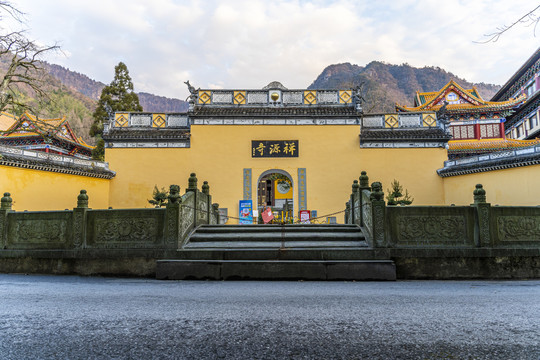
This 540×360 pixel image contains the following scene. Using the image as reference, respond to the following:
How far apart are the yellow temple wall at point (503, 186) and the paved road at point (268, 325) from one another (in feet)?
31.4

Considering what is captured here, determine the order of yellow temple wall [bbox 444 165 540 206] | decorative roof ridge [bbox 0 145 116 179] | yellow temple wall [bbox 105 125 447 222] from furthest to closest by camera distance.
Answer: yellow temple wall [bbox 105 125 447 222] < yellow temple wall [bbox 444 165 540 206] < decorative roof ridge [bbox 0 145 116 179]

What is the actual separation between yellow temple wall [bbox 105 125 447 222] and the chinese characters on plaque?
190 millimetres

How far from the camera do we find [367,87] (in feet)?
194

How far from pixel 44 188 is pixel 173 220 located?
29.5 feet

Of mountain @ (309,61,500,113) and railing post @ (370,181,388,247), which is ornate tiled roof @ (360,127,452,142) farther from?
mountain @ (309,61,500,113)

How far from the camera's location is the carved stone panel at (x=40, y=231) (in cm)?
625

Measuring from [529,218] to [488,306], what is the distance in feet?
12.5

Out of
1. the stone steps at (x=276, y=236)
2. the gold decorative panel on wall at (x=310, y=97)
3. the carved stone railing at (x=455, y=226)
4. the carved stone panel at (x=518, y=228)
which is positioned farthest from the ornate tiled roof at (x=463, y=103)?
the stone steps at (x=276, y=236)

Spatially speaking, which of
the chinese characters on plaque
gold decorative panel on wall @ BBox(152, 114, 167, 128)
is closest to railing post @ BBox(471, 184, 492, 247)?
the chinese characters on plaque

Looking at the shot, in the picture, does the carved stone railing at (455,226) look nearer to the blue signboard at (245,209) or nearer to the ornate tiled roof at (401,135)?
the blue signboard at (245,209)

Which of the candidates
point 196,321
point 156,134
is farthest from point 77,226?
point 156,134

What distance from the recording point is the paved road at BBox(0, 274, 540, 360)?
6.23ft

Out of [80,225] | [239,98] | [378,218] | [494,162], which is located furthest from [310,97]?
[80,225]

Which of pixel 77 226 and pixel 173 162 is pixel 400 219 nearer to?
pixel 77 226
